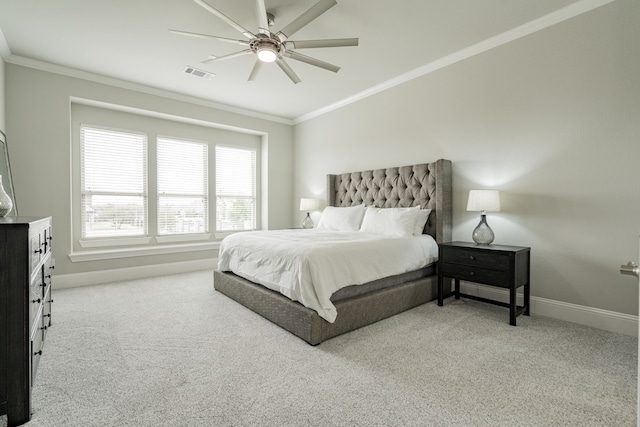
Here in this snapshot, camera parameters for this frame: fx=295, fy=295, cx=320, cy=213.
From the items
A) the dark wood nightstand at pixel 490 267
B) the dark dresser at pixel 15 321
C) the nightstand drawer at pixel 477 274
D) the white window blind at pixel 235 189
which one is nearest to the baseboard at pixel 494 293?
the dark wood nightstand at pixel 490 267

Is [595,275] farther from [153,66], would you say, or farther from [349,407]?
[153,66]

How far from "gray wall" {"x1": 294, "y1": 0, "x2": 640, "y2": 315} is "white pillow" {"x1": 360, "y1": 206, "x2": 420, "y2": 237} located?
23.5 inches

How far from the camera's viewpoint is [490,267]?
279 centimetres

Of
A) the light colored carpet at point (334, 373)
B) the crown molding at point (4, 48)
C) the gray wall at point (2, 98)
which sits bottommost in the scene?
the light colored carpet at point (334, 373)

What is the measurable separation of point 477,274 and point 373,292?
105cm

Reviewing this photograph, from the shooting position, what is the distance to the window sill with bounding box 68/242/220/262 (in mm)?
4049

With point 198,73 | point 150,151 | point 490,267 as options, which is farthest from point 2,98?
point 490,267

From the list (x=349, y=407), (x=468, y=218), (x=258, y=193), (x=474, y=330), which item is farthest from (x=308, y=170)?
(x=349, y=407)

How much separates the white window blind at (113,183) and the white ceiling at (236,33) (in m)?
0.93

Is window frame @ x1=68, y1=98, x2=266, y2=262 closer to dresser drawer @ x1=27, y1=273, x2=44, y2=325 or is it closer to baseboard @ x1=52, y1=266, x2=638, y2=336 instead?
baseboard @ x1=52, y1=266, x2=638, y2=336

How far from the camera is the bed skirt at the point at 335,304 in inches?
91.9

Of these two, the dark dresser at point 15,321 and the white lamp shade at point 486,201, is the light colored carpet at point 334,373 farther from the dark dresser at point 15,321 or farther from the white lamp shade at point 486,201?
the white lamp shade at point 486,201

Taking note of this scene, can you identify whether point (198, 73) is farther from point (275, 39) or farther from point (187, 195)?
point (187, 195)

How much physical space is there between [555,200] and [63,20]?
5033mm
